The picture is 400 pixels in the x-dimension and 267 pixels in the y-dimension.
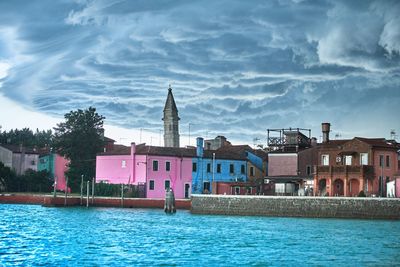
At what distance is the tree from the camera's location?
90.9 metres

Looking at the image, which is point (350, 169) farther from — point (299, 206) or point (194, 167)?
point (194, 167)

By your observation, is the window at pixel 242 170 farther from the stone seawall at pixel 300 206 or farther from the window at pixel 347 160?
the stone seawall at pixel 300 206

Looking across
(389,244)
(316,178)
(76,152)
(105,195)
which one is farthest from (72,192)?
(389,244)

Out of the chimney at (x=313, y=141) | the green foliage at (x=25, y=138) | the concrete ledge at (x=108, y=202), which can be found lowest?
the concrete ledge at (x=108, y=202)

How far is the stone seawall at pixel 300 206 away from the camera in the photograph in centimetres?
5859

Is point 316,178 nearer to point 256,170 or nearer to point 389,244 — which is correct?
point 256,170

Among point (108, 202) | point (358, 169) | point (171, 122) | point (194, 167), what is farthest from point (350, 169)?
point (171, 122)

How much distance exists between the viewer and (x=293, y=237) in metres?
45.4

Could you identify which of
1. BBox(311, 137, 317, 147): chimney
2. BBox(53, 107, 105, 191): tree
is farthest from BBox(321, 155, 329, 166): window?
BBox(53, 107, 105, 191): tree

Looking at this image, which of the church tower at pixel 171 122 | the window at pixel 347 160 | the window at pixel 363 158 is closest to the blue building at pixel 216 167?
the window at pixel 347 160

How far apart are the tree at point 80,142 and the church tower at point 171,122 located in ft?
75.9

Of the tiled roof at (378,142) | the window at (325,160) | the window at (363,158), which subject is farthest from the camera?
the window at (325,160)

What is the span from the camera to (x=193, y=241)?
43.2 meters

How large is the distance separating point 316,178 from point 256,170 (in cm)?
1822
